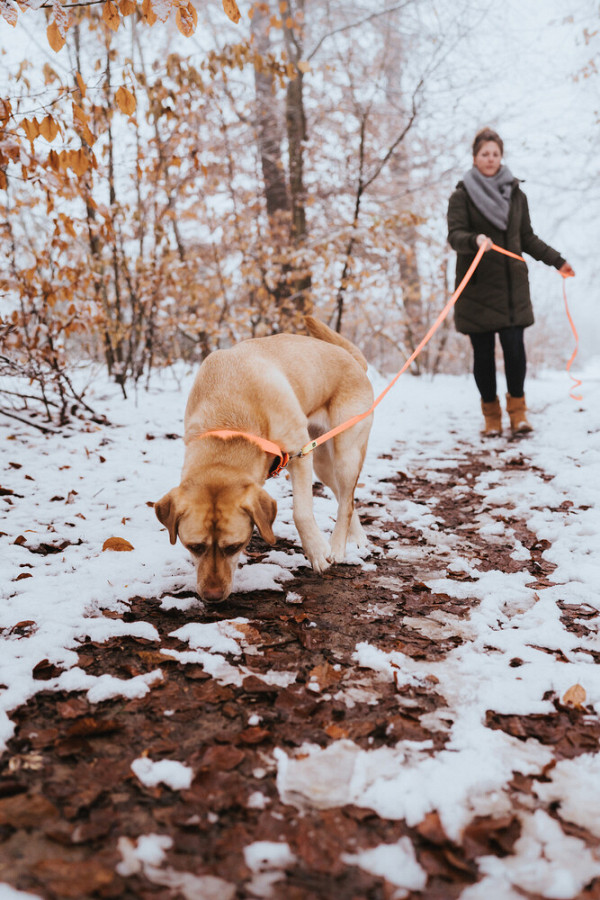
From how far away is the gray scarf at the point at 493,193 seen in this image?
19.3ft

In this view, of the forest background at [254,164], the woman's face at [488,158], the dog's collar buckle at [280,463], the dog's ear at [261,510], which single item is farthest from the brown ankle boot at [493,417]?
the dog's ear at [261,510]

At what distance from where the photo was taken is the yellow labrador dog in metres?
2.59

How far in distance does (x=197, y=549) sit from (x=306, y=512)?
0.84 meters

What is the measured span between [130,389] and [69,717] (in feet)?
22.2

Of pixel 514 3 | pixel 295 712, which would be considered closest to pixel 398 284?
pixel 514 3

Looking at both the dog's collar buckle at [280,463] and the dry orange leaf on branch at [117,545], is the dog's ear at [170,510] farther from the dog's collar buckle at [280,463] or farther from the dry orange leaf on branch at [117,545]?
the dry orange leaf on branch at [117,545]

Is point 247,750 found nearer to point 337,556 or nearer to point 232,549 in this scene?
point 232,549

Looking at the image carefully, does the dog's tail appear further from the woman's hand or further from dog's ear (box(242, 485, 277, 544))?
the woman's hand

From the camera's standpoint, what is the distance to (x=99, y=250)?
7469 millimetres

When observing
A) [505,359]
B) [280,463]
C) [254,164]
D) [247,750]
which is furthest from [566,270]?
[254,164]

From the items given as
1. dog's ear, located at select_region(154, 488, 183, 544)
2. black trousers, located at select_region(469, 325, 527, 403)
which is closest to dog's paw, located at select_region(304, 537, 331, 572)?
dog's ear, located at select_region(154, 488, 183, 544)

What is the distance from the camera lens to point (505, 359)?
6.18 metres

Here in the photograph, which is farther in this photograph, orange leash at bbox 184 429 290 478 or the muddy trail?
orange leash at bbox 184 429 290 478

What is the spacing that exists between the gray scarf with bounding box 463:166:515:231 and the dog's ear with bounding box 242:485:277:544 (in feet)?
15.9
